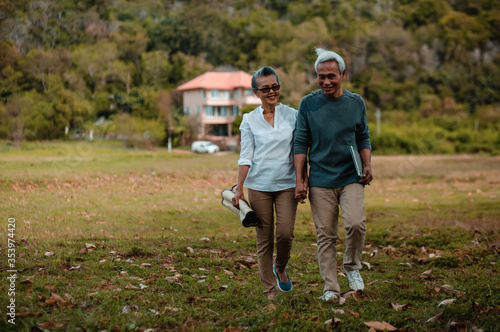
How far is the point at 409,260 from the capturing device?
6383 mm

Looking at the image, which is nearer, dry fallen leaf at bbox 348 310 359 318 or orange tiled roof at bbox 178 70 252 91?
dry fallen leaf at bbox 348 310 359 318

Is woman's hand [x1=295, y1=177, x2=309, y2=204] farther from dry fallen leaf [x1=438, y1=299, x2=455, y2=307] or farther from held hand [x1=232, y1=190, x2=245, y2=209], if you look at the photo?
dry fallen leaf [x1=438, y1=299, x2=455, y2=307]

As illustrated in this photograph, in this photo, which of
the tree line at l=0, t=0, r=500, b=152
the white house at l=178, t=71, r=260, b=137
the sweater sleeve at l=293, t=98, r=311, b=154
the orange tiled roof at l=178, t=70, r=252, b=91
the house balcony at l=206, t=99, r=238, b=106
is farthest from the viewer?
the house balcony at l=206, t=99, r=238, b=106

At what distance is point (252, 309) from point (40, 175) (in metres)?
8.44

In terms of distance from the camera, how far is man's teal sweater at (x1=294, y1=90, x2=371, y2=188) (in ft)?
14.1

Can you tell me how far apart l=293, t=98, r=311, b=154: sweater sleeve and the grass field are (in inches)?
53.5

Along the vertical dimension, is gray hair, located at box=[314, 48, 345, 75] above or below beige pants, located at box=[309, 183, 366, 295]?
above

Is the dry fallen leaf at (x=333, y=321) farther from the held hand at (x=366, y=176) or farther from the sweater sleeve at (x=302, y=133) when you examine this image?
the sweater sleeve at (x=302, y=133)

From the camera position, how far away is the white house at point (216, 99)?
120 ft

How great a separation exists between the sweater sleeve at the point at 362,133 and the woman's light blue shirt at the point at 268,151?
63 centimetres

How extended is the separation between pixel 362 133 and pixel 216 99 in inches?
1482

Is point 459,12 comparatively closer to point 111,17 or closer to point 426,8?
point 426,8

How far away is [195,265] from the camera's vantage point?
571 centimetres

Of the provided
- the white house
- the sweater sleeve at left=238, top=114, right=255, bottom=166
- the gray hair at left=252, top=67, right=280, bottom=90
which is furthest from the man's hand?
the white house
